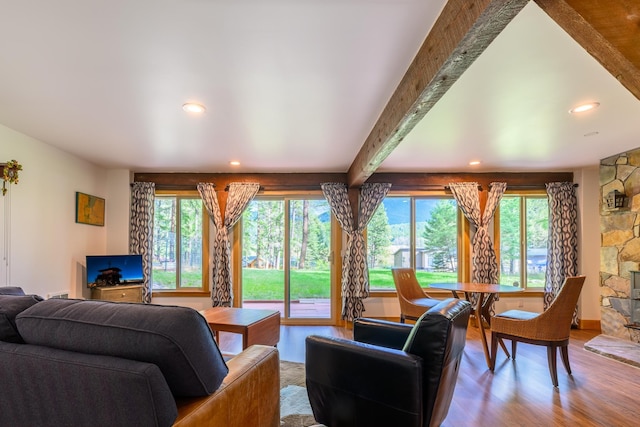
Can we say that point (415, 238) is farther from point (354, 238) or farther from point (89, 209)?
point (89, 209)

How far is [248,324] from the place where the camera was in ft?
10.4

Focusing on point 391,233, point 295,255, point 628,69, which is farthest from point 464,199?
point 628,69

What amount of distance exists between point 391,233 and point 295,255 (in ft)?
5.07

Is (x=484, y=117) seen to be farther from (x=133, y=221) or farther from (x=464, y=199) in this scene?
(x=133, y=221)

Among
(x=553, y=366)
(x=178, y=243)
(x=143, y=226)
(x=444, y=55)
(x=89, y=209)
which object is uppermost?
(x=444, y=55)

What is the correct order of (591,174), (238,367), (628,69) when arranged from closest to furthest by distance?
1. (628,69)
2. (238,367)
3. (591,174)

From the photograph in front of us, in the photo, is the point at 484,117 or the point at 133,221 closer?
the point at 484,117

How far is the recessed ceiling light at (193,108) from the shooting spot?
2.64 metres

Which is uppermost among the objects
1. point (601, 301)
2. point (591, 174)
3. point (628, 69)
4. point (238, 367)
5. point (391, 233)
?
point (591, 174)

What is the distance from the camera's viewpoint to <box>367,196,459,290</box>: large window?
5.35m

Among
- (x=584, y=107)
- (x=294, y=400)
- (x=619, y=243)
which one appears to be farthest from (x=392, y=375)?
(x=619, y=243)

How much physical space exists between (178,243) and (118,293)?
3.72 feet

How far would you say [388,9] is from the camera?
159 centimetres

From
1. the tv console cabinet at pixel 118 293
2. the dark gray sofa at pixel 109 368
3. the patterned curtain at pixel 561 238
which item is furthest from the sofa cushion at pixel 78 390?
the patterned curtain at pixel 561 238
